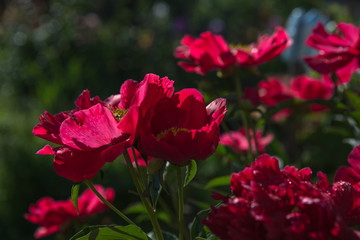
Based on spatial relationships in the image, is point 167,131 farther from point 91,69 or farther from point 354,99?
point 91,69

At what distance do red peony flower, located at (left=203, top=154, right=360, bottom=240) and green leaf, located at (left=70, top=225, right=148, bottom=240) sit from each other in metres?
0.12

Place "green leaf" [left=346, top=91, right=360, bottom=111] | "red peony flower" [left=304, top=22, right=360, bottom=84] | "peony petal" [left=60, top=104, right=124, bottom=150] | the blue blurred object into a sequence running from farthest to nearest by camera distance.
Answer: the blue blurred object → "green leaf" [left=346, top=91, right=360, bottom=111] → "red peony flower" [left=304, top=22, right=360, bottom=84] → "peony petal" [left=60, top=104, right=124, bottom=150]

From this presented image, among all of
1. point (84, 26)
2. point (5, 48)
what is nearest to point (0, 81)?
point (5, 48)

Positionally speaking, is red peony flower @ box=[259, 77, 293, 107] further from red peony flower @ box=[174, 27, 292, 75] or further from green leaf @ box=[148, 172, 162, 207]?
green leaf @ box=[148, 172, 162, 207]

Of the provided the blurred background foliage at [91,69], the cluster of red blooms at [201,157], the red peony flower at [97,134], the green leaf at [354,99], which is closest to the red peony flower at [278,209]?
the cluster of red blooms at [201,157]

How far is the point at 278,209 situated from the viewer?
0.40m

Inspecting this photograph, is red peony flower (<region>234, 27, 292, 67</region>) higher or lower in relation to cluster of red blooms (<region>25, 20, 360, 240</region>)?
lower

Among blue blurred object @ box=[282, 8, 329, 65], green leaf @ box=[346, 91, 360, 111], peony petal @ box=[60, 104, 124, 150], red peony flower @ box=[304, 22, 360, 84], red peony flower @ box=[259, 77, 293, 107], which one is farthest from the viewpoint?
blue blurred object @ box=[282, 8, 329, 65]

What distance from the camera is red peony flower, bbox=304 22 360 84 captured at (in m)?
0.81

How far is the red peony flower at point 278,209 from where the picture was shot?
38cm

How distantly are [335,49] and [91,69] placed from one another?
362 centimetres

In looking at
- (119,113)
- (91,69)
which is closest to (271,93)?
(119,113)

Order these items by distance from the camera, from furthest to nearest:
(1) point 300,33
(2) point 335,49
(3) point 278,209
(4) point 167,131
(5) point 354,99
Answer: (1) point 300,33 → (5) point 354,99 → (2) point 335,49 → (4) point 167,131 → (3) point 278,209

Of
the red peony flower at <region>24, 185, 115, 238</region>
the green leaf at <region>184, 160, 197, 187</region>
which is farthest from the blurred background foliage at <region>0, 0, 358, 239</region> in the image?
the green leaf at <region>184, 160, 197, 187</region>
